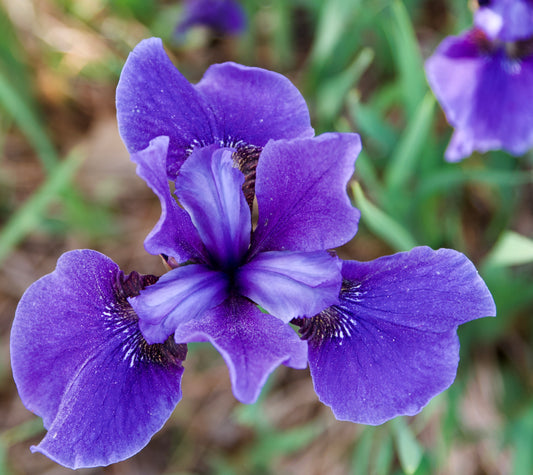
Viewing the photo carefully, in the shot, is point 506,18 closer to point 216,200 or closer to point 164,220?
point 216,200

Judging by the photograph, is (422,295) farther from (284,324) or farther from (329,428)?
(329,428)

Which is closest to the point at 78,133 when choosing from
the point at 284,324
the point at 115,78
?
the point at 115,78

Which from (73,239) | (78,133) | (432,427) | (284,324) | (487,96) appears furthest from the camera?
(78,133)

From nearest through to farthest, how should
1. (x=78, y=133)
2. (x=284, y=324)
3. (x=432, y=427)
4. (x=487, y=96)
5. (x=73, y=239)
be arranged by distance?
1. (x=284, y=324)
2. (x=487, y=96)
3. (x=432, y=427)
4. (x=73, y=239)
5. (x=78, y=133)

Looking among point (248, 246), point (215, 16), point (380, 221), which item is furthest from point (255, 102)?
point (215, 16)

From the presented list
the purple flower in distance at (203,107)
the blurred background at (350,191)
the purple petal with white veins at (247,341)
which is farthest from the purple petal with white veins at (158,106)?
the blurred background at (350,191)

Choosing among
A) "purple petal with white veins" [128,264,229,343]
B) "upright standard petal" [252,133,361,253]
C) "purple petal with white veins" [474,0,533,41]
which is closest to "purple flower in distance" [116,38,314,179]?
"upright standard petal" [252,133,361,253]

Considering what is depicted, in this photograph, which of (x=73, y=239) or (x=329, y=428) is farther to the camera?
(x=73, y=239)
